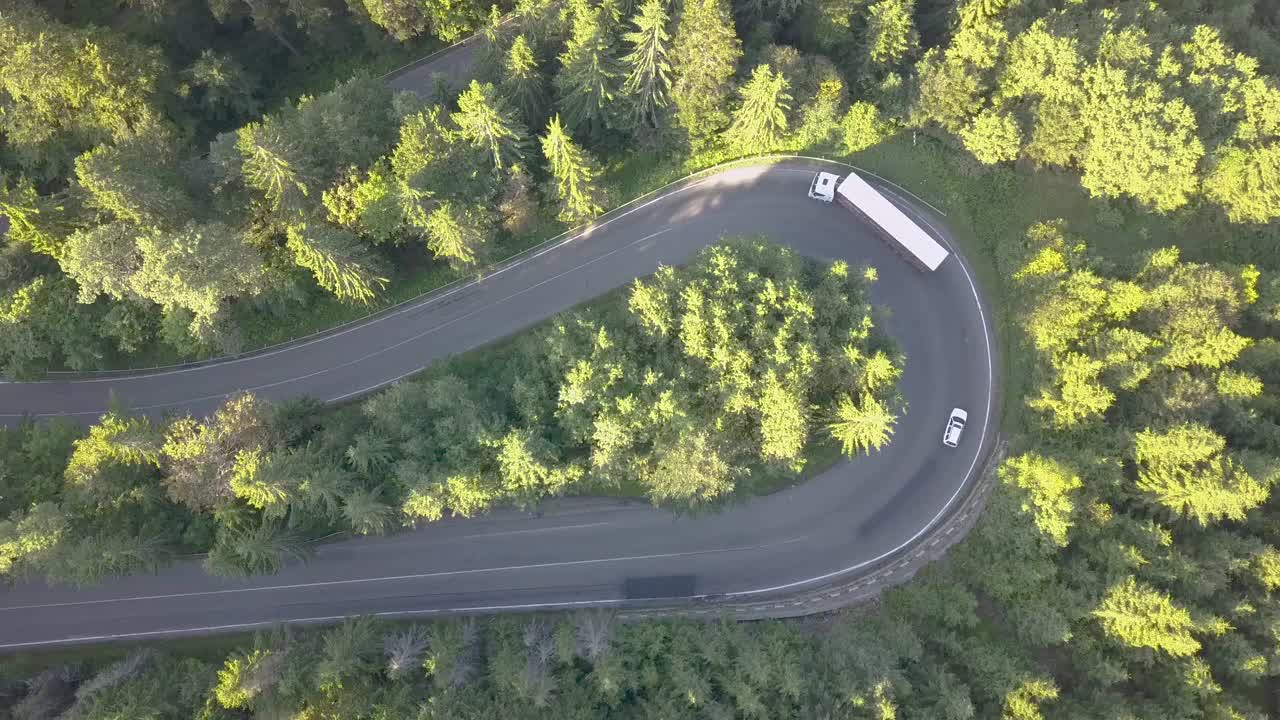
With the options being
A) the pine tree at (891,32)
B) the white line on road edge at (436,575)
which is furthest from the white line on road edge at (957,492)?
the pine tree at (891,32)

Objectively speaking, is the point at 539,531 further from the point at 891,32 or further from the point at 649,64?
the point at 891,32

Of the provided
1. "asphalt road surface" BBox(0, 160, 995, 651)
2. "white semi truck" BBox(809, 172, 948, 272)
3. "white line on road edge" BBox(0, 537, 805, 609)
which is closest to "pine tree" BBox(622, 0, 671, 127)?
"white semi truck" BBox(809, 172, 948, 272)

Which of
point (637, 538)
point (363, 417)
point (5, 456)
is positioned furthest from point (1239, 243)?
point (5, 456)

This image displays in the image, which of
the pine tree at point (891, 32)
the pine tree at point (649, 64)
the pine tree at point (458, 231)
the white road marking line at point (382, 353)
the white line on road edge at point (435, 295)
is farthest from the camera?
the white line on road edge at point (435, 295)

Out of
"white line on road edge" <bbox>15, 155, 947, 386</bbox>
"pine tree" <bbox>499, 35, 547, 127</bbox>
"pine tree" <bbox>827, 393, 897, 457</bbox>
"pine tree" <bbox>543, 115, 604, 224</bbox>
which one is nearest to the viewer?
"pine tree" <bbox>827, 393, 897, 457</bbox>

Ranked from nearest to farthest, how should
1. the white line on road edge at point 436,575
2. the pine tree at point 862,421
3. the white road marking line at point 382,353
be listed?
1. the pine tree at point 862,421
2. the white line on road edge at point 436,575
3. the white road marking line at point 382,353

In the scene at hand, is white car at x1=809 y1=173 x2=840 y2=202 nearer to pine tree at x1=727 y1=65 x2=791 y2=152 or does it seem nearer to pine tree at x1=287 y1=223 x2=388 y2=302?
pine tree at x1=727 y1=65 x2=791 y2=152

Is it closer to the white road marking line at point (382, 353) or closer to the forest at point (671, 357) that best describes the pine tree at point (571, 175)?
the forest at point (671, 357)
